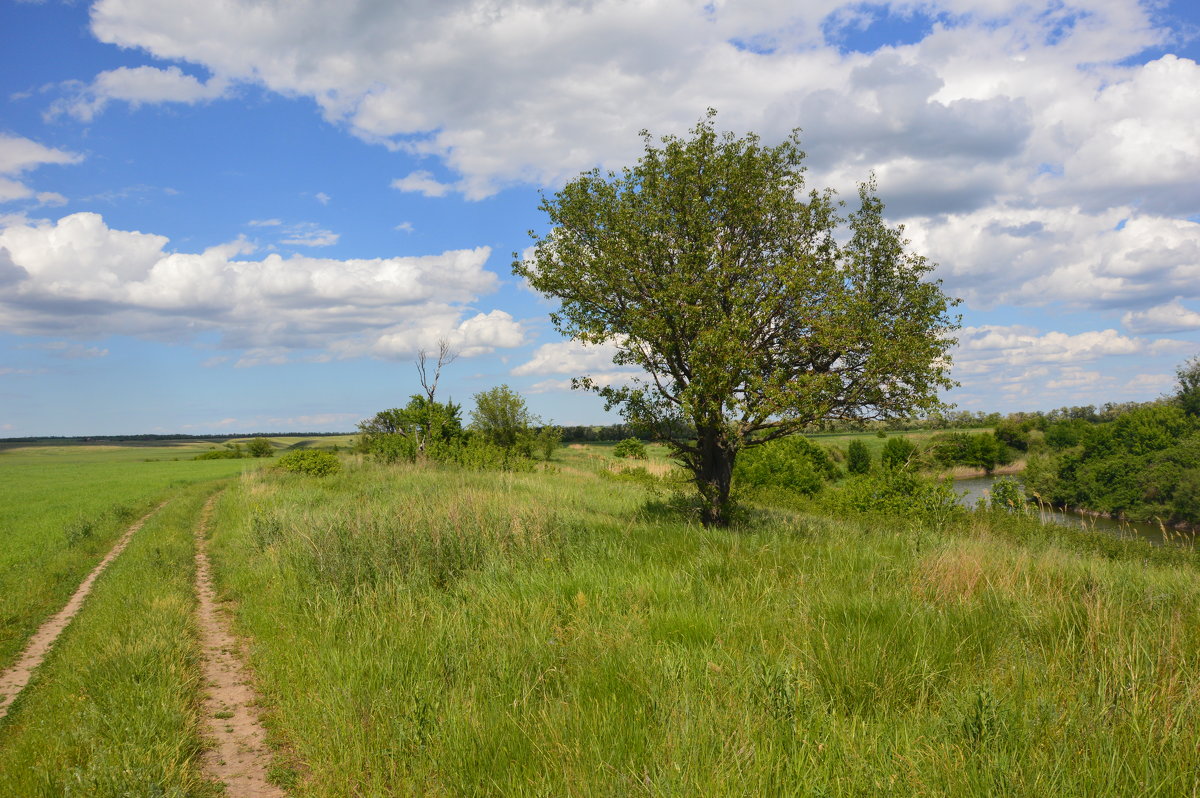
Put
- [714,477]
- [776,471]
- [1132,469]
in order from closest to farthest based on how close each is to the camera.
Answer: [714,477]
[776,471]
[1132,469]

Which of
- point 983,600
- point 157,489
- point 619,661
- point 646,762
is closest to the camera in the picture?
point 646,762

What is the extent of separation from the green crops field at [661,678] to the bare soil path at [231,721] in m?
0.18

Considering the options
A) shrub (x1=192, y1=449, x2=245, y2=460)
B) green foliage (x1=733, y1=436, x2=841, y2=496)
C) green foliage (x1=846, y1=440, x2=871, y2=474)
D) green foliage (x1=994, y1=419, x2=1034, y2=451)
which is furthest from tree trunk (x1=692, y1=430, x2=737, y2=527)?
shrub (x1=192, y1=449, x2=245, y2=460)

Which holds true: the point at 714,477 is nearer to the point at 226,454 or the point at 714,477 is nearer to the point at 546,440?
the point at 546,440

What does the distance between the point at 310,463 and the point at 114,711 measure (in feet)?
113

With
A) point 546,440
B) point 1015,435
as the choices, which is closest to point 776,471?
point 546,440

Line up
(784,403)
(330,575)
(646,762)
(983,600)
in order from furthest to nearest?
(784,403)
(330,575)
(983,600)
(646,762)

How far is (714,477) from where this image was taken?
1330 centimetres

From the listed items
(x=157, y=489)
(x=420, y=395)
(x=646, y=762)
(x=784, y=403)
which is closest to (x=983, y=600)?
(x=646, y=762)

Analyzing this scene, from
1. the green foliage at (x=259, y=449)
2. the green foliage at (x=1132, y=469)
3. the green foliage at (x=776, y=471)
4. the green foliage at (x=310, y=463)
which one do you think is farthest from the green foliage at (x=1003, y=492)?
the green foliage at (x=259, y=449)

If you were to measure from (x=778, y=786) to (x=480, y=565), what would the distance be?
22.7 ft

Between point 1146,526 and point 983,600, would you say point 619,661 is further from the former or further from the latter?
point 1146,526

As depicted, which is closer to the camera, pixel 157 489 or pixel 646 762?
pixel 646 762

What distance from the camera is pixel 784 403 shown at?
37.3 ft
